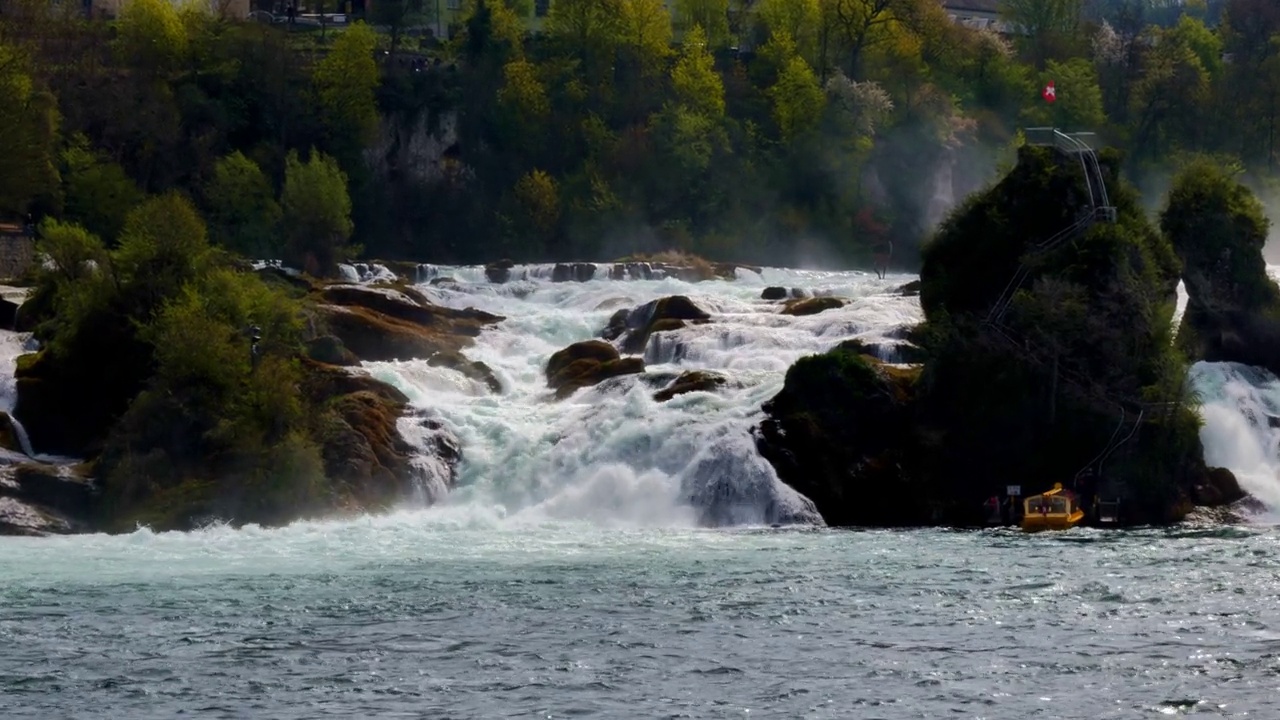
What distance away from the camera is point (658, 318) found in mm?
83562

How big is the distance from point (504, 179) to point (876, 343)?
60.3 metres

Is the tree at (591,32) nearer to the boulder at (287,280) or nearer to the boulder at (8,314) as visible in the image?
the boulder at (287,280)

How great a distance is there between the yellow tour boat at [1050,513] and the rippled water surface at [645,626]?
2481 mm

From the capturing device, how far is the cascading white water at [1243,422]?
70.2 m

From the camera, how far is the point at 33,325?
7856 centimetres

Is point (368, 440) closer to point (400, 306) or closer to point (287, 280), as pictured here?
point (400, 306)

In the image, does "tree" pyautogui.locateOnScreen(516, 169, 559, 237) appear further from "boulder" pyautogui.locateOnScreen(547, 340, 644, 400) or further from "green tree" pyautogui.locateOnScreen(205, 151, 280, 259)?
"boulder" pyautogui.locateOnScreen(547, 340, 644, 400)

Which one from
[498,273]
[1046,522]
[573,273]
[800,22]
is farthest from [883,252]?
[1046,522]

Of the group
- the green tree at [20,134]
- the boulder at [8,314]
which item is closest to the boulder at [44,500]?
the boulder at [8,314]

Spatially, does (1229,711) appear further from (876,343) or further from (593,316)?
(593,316)

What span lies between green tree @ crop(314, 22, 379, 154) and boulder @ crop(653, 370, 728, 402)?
56.9 metres

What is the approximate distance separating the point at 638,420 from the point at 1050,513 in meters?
14.5

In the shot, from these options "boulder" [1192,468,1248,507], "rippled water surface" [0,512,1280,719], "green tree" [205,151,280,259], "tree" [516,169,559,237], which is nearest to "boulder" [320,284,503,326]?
"green tree" [205,151,280,259]

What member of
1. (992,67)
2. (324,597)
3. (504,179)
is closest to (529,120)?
(504,179)
